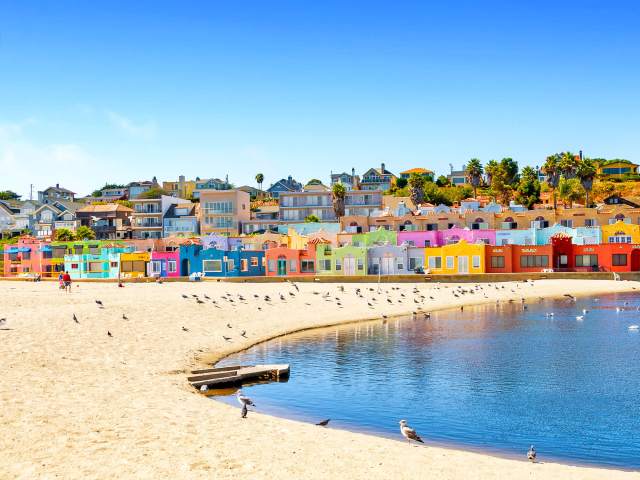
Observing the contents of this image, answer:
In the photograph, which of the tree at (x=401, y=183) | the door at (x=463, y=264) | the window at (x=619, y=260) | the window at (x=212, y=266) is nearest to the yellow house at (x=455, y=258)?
the door at (x=463, y=264)

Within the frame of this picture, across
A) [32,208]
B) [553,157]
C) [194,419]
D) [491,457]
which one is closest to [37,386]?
[194,419]

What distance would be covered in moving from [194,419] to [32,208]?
494 ft

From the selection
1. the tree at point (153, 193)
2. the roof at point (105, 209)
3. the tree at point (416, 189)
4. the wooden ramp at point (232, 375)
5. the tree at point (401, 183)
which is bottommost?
the wooden ramp at point (232, 375)

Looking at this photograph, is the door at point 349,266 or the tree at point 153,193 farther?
the tree at point 153,193

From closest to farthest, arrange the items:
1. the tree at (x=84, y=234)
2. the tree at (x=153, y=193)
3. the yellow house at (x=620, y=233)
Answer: the yellow house at (x=620, y=233) → the tree at (x=84, y=234) → the tree at (x=153, y=193)

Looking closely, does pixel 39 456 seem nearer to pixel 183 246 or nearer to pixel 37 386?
pixel 37 386

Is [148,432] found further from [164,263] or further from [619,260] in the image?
[164,263]

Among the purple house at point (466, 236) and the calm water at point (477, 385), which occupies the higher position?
the purple house at point (466, 236)

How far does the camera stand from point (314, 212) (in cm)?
13012

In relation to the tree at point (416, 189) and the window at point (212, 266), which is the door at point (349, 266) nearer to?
the window at point (212, 266)

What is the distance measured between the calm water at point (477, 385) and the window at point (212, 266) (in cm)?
4967

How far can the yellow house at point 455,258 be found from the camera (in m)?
89.1

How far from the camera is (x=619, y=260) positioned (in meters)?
87.8

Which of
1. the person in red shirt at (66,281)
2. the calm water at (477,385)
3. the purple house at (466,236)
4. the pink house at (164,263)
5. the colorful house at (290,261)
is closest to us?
the calm water at (477,385)
